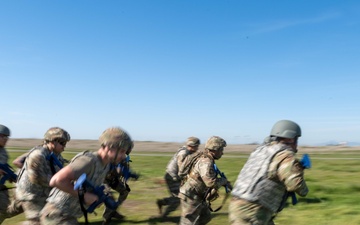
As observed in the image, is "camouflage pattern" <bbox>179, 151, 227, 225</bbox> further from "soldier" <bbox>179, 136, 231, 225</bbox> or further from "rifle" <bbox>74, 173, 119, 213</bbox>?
"rifle" <bbox>74, 173, 119, 213</bbox>

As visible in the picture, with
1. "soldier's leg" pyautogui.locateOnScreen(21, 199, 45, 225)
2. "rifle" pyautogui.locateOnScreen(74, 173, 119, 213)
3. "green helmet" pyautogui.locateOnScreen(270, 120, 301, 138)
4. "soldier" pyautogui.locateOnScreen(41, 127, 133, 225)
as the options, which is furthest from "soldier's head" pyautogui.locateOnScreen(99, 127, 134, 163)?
"soldier's leg" pyautogui.locateOnScreen(21, 199, 45, 225)

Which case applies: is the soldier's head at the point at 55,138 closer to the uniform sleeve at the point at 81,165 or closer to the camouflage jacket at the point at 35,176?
the camouflage jacket at the point at 35,176

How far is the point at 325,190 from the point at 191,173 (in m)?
6.95

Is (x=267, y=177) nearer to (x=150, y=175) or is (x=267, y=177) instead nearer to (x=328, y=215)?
(x=328, y=215)

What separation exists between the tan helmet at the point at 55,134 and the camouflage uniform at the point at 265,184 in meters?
2.99

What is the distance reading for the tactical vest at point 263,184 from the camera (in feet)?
14.0

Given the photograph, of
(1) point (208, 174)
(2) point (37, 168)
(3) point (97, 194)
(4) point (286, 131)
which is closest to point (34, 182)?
(2) point (37, 168)

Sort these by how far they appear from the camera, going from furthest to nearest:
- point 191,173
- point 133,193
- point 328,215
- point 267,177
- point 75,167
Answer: point 133,193 < point 328,215 < point 191,173 < point 267,177 < point 75,167

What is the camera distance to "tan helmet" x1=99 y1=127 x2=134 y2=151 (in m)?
3.60

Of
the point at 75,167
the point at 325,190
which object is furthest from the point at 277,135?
the point at 325,190

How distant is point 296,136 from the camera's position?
451 centimetres

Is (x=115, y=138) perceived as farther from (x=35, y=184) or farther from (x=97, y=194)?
(x=35, y=184)

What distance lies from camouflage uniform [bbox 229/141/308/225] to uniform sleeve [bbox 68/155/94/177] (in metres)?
1.85

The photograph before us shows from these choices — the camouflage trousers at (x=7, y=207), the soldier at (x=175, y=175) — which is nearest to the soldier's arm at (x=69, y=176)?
the camouflage trousers at (x=7, y=207)
